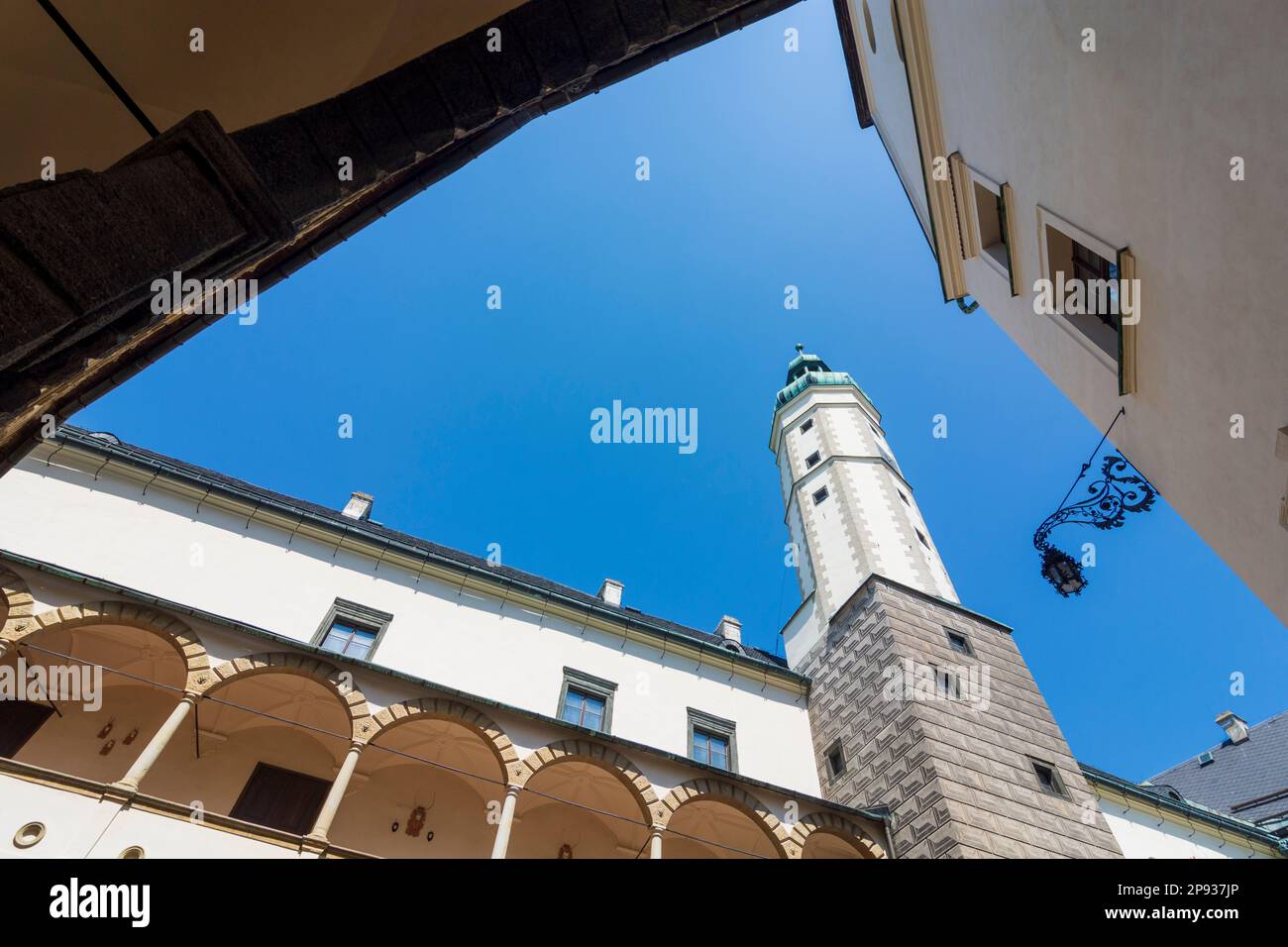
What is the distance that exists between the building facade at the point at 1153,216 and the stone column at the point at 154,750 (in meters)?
12.0

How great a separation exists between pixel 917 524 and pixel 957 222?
11351 mm

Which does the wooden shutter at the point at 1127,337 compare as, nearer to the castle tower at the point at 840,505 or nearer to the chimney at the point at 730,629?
the castle tower at the point at 840,505

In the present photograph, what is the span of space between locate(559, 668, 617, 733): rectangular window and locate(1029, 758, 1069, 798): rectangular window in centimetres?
822

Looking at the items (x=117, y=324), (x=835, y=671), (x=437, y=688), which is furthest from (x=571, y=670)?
(x=117, y=324)

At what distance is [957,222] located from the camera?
10430 mm

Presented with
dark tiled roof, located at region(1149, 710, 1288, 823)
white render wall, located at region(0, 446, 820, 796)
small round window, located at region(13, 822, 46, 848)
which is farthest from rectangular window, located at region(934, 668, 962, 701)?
small round window, located at region(13, 822, 46, 848)

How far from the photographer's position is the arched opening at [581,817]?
12453 millimetres

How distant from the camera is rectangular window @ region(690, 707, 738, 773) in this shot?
1478 cm

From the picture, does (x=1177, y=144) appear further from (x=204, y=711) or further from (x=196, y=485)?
(x=196, y=485)

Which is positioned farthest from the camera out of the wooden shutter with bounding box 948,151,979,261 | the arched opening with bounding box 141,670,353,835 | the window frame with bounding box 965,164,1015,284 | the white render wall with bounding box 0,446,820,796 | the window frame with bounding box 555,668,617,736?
→ the window frame with bounding box 555,668,617,736

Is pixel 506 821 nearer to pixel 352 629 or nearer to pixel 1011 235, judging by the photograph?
pixel 352 629

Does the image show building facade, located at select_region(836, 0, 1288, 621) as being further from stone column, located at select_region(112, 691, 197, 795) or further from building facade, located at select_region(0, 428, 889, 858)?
stone column, located at select_region(112, 691, 197, 795)

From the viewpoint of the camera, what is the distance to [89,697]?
11609 mm

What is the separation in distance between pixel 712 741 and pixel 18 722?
11.8 m
